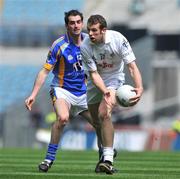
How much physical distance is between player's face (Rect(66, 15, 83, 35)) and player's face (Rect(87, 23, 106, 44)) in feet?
2.81

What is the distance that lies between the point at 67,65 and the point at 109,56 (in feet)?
4.04

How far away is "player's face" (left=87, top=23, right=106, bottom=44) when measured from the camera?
9.18 m

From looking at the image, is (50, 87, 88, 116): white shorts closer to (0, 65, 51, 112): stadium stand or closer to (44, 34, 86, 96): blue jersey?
(44, 34, 86, 96): blue jersey

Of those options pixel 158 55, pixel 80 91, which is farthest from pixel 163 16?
pixel 80 91

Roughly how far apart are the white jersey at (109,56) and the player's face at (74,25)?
23.3 inches

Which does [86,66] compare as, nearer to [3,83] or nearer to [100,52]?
[100,52]

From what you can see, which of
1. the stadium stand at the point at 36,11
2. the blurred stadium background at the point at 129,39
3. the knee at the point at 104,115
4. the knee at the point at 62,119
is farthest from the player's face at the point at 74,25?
the stadium stand at the point at 36,11

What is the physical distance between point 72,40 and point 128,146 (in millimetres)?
13338

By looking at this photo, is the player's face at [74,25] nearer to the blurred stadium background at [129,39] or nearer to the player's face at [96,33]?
the player's face at [96,33]

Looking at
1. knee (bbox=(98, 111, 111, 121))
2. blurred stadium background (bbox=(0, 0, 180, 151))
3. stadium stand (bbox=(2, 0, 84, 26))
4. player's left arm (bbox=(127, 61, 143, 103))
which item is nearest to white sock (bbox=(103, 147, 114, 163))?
knee (bbox=(98, 111, 111, 121))

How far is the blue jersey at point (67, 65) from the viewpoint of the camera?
10367 millimetres

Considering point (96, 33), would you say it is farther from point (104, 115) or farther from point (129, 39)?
point (129, 39)

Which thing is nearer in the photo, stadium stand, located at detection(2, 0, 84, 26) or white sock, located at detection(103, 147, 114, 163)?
white sock, located at detection(103, 147, 114, 163)

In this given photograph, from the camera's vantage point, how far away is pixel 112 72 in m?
9.66
